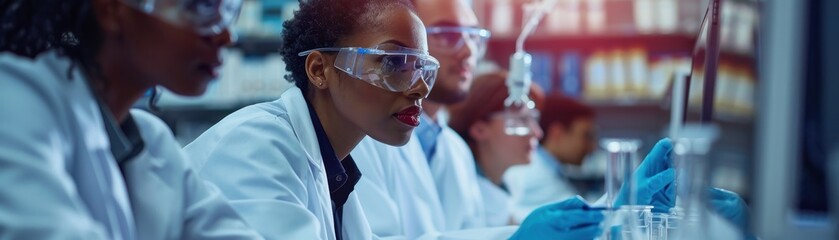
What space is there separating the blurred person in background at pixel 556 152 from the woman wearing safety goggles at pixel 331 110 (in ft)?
8.26

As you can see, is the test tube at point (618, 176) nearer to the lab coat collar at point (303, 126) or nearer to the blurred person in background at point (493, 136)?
the lab coat collar at point (303, 126)

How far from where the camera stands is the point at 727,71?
1.27m

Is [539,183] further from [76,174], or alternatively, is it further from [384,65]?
[76,174]

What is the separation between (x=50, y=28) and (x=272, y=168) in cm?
60

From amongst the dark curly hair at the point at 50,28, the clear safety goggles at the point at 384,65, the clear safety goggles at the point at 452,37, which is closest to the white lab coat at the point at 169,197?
the dark curly hair at the point at 50,28

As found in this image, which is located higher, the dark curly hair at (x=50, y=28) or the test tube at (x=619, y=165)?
the dark curly hair at (x=50, y=28)

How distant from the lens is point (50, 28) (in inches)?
48.2

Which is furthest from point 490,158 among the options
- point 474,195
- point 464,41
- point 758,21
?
point 758,21

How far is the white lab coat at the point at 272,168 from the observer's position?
170 centimetres

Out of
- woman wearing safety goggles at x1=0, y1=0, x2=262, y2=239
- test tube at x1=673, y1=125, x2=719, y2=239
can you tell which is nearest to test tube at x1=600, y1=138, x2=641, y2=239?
test tube at x1=673, y1=125, x2=719, y2=239

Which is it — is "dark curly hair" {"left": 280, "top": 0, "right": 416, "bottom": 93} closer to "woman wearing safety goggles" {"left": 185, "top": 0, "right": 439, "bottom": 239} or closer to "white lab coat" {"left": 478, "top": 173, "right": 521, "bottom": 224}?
"woman wearing safety goggles" {"left": 185, "top": 0, "right": 439, "bottom": 239}

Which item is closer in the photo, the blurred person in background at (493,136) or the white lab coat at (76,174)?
the white lab coat at (76,174)

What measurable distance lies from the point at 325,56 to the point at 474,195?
153cm

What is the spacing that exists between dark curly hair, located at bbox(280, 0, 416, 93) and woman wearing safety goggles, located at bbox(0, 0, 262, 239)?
638mm
